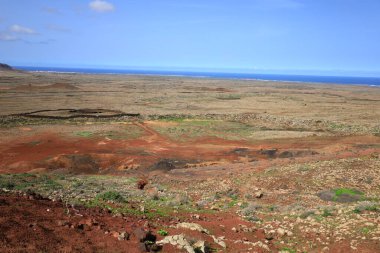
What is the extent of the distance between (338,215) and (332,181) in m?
5.66

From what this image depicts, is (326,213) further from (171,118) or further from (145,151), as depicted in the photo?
(171,118)

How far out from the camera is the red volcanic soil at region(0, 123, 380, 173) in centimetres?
2727

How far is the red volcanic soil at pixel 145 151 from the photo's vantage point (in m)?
27.3

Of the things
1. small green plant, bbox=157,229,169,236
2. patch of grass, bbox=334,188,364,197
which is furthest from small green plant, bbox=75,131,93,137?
small green plant, bbox=157,229,169,236

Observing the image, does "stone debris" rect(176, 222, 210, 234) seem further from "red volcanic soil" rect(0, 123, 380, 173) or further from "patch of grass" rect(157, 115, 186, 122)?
"patch of grass" rect(157, 115, 186, 122)

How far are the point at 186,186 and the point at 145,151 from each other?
11.0m

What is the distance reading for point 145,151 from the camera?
31.7 meters

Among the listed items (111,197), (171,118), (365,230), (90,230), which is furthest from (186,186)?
(171,118)

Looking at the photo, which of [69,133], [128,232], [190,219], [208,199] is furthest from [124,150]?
[128,232]

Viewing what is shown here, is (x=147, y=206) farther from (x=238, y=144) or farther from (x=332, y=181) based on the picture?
(x=238, y=144)

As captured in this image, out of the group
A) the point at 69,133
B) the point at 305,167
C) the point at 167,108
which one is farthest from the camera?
the point at 167,108

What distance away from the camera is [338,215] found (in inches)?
579

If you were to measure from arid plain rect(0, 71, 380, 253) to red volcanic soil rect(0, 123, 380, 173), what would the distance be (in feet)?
0.35

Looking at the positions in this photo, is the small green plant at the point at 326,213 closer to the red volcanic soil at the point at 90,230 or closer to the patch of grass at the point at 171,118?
the red volcanic soil at the point at 90,230
